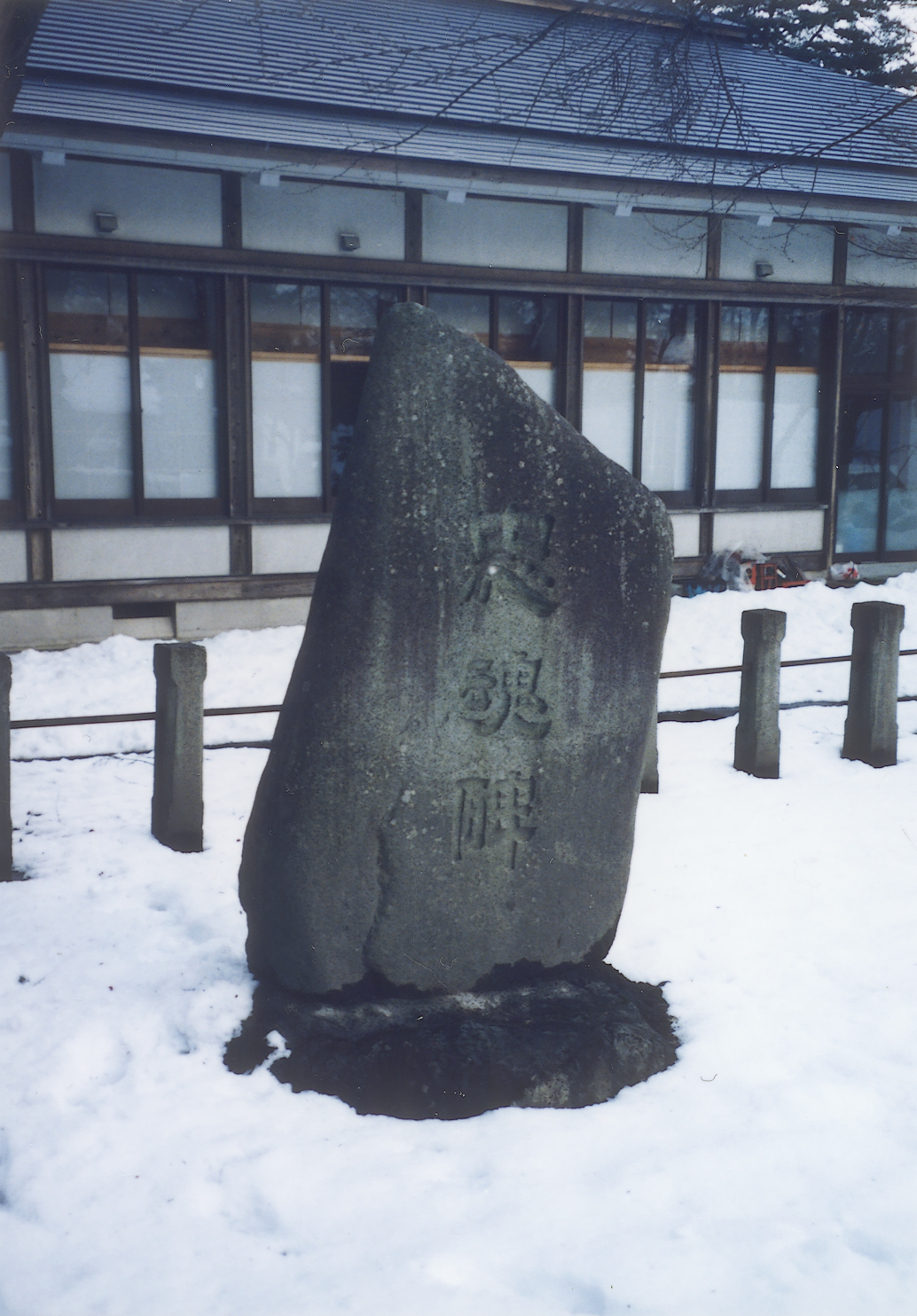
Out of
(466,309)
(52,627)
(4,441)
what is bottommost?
(52,627)

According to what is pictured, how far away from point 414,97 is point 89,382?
4.43m

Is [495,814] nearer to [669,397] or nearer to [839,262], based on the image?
[669,397]

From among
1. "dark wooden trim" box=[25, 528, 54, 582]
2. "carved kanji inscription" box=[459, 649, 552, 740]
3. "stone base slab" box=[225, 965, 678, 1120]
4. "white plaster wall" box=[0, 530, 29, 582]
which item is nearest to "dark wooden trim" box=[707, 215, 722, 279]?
"dark wooden trim" box=[25, 528, 54, 582]

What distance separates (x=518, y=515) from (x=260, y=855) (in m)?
1.40

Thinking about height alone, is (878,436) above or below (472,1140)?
above

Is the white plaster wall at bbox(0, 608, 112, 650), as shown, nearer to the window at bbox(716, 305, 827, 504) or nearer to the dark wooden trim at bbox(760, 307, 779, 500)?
the window at bbox(716, 305, 827, 504)

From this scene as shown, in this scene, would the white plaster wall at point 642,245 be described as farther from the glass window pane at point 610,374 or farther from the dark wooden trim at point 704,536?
the dark wooden trim at point 704,536

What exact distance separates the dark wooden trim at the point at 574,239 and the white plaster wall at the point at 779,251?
1786mm

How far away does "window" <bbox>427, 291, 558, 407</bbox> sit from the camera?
1162cm

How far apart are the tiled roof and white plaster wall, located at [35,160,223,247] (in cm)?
70

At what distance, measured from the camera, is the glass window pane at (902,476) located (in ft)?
46.5

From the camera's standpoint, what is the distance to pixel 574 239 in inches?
462

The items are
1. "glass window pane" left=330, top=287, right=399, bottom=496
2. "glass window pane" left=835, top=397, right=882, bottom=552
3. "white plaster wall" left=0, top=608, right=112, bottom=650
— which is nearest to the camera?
"white plaster wall" left=0, top=608, right=112, bottom=650

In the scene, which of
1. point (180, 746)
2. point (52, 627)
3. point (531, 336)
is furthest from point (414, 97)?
point (180, 746)
